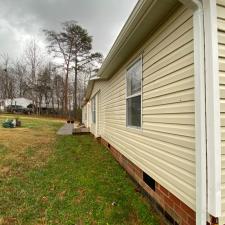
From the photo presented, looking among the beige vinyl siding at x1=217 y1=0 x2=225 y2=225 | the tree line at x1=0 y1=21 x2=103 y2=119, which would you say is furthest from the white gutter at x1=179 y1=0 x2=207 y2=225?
the tree line at x1=0 y1=21 x2=103 y2=119

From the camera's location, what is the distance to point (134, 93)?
4938mm

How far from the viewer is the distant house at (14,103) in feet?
158

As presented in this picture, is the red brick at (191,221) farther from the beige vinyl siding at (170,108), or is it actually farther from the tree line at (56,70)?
the tree line at (56,70)

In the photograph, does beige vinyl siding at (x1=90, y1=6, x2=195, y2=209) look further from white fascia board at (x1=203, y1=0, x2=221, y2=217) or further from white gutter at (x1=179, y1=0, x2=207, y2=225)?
white fascia board at (x1=203, y1=0, x2=221, y2=217)

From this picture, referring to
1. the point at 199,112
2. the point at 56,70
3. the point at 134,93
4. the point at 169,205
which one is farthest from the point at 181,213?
the point at 56,70

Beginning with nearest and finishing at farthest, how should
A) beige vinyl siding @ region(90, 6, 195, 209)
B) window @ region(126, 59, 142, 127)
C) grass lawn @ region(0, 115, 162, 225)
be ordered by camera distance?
beige vinyl siding @ region(90, 6, 195, 209)
grass lawn @ region(0, 115, 162, 225)
window @ region(126, 59, 142, 127)

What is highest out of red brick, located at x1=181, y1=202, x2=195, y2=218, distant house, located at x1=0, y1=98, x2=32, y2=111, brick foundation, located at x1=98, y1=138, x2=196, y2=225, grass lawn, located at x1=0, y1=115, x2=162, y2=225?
distant house, located at x1=0, y1=98, x2=32, y2=111

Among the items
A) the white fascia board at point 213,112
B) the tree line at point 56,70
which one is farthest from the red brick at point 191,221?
the tree line at point 56,70

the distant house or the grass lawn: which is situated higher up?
the distant house

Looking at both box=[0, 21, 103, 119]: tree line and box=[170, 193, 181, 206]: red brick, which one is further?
box=[0, 21, 103, 119]: tree line

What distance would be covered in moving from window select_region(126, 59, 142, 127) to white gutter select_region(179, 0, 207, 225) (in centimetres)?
219

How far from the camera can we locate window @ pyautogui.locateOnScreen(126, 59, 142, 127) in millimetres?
4598

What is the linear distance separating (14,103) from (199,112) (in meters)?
52.4

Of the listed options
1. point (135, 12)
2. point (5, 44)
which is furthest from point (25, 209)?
point (5, 44)
